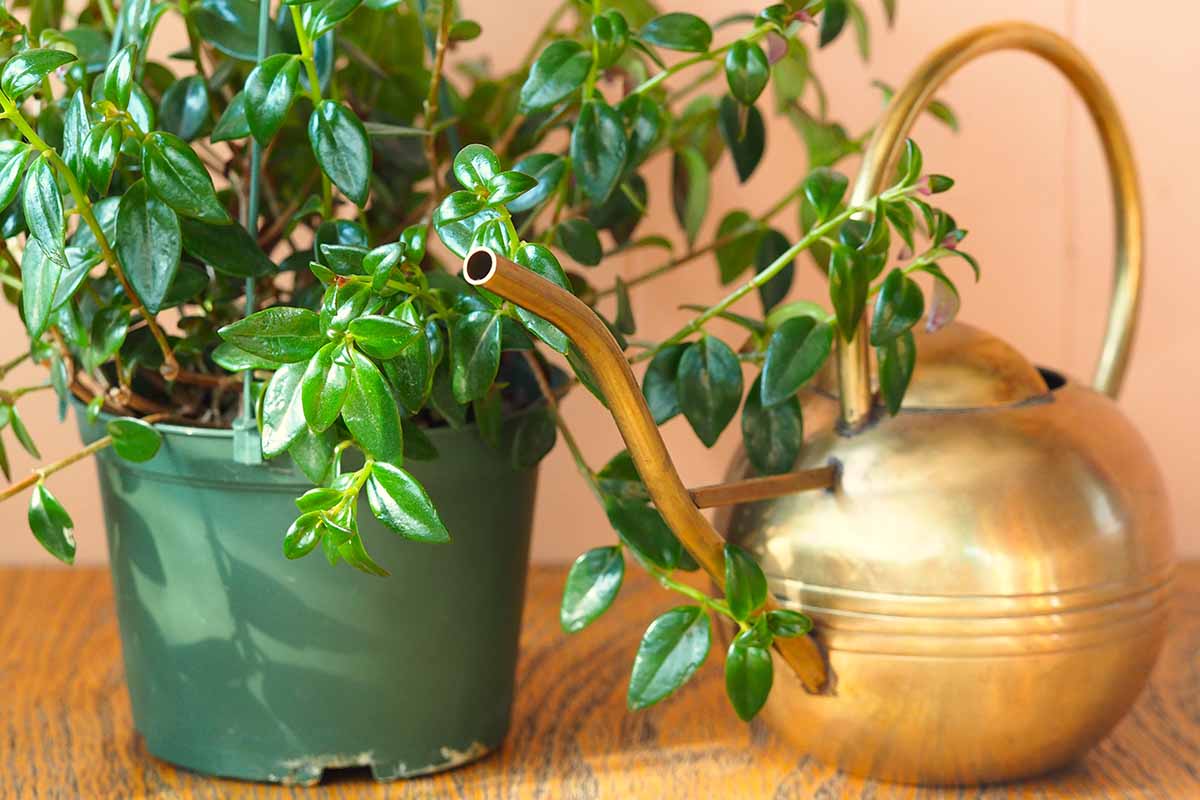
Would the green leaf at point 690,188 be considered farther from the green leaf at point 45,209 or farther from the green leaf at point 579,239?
the green leaf at point 45,209

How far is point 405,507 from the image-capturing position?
1.60 ft

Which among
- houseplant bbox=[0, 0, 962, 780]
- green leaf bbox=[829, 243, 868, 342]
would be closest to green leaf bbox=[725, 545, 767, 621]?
houseplant bbox=[0, 0, 962, 780]

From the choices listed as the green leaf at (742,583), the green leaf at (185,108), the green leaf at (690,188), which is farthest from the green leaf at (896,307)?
the green leaf at (185,108)

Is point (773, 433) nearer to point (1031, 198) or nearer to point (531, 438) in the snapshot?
point (531, 438)

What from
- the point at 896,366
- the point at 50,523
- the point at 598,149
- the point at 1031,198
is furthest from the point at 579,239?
the point at 1031,198

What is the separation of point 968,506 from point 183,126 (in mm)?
389

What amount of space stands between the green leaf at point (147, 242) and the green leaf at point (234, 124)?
0.16ft

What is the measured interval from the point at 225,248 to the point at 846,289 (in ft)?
0.83

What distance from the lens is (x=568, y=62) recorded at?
1.90 feet

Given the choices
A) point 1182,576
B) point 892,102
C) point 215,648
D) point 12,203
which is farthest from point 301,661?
point 1182,576

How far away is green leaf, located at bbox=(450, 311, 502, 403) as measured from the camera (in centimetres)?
52

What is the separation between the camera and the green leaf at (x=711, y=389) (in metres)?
0.59

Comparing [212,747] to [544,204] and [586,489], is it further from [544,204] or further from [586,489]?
[586,489]

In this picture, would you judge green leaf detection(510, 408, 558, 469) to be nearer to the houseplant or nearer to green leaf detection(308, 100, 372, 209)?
the houseplant
